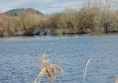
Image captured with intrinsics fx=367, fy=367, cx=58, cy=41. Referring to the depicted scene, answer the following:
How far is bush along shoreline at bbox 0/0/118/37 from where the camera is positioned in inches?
3469

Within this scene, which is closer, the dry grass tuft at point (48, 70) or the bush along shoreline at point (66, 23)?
the dry grass tuft at point (48, 70)

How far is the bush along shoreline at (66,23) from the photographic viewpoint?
8811cm

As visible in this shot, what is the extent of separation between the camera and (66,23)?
90.4 metres

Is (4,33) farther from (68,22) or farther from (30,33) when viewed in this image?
(68,22)

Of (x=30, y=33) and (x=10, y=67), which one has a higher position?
(x=10, y=67)

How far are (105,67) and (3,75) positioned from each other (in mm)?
6633

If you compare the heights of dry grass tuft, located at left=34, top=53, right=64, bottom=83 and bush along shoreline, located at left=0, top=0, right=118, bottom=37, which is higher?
dry grass tuft, located at left=34, top=53, right=64, bottom=83

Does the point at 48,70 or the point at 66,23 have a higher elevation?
the point at 48,70

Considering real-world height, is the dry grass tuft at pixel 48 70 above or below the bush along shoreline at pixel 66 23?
above

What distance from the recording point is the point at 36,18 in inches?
3799

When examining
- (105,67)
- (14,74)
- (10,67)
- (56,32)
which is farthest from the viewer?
(56,32)

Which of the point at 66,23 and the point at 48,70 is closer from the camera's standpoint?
the point at 48,70

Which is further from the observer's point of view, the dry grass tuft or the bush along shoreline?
the bush along shoreline

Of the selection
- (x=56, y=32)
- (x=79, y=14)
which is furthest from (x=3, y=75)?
(x=79, y=14)
